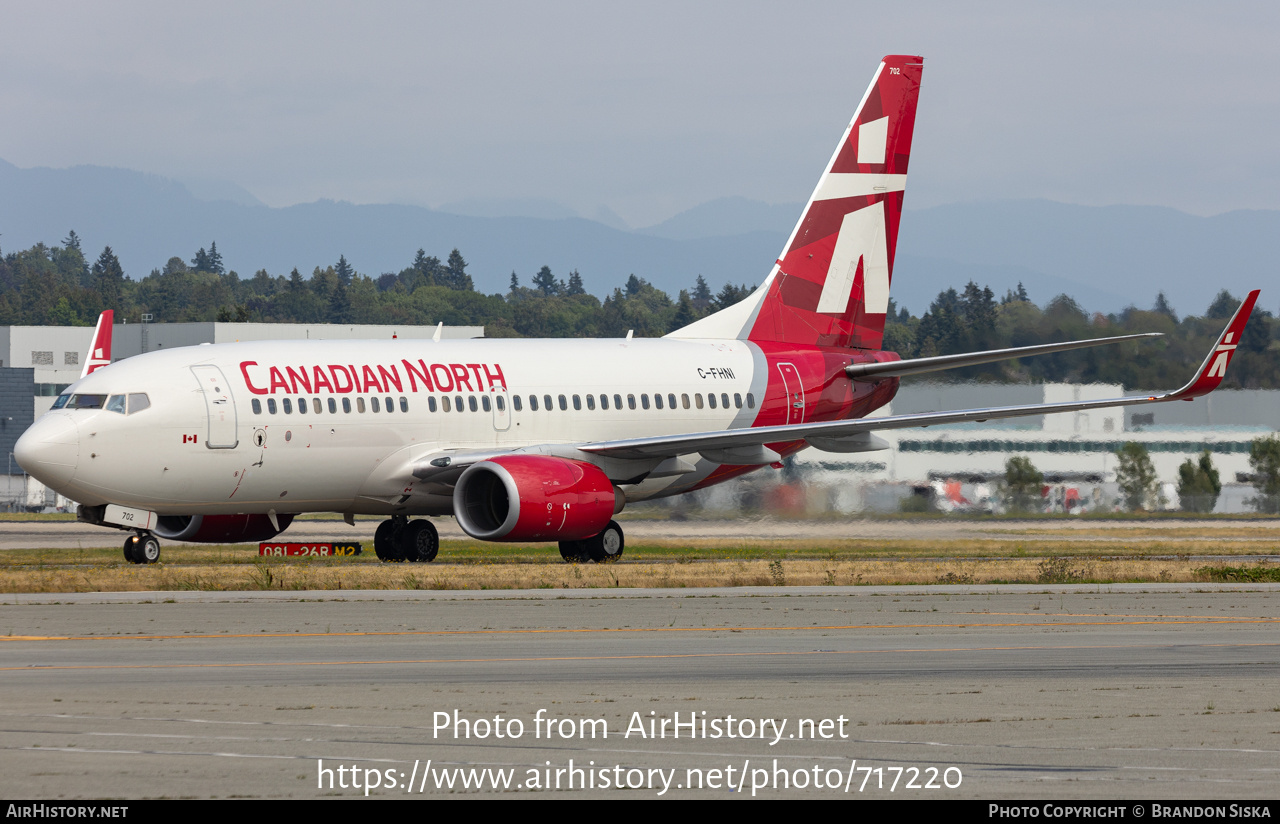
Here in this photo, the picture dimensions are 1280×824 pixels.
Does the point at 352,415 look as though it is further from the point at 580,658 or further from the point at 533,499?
the point at 580,658

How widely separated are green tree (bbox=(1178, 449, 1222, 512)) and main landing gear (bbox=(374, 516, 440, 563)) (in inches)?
832

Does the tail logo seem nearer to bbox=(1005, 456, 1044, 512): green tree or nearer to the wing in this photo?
the wing

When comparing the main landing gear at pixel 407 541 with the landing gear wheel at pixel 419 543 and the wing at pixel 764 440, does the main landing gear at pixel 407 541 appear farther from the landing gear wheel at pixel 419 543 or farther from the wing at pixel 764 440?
the wing at pixel 764 440

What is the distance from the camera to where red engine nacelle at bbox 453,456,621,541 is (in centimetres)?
2786

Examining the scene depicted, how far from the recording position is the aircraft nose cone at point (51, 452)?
26469mm

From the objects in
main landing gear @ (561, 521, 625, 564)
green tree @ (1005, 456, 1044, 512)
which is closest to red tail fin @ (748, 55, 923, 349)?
green tree @ (1005, 456, 1044, 512)

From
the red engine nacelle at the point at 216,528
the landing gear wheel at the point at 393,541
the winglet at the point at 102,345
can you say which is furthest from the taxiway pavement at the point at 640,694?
the winglet at the point at 102,345

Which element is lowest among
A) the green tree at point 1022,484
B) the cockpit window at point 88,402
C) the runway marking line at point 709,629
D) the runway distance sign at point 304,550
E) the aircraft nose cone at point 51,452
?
the runway distance sign at point 304,550

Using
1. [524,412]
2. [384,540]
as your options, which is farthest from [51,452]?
[524,412]

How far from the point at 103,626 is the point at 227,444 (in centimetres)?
979

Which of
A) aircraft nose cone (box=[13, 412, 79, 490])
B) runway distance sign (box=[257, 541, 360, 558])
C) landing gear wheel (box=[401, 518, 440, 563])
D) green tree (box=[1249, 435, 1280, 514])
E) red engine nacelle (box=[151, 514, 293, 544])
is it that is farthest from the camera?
green tree (box=[1249, 435, 1280, 514])

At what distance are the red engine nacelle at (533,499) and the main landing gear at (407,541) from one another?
77.5 inches

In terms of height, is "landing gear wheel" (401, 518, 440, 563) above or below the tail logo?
below
